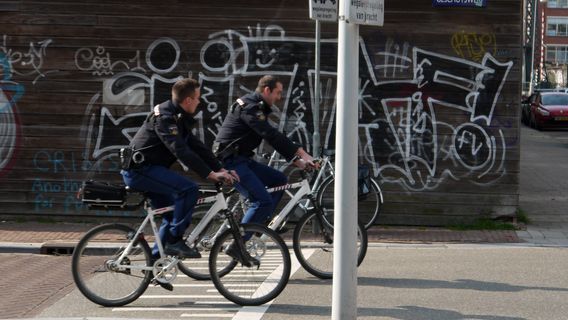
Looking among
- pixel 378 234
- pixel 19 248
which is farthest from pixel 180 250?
pixel 378 234

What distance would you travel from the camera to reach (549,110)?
3212cm

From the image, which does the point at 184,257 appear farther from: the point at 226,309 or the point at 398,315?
the point at 398,315

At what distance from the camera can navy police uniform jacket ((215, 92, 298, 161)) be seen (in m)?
8.54

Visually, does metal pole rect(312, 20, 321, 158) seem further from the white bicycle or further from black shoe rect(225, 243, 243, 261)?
black shoe rect(225, 243, 243, 261)

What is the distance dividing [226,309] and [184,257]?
1.83ft

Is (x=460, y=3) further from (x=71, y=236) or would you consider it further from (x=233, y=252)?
(x=71, y=236)

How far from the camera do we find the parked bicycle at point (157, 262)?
7.54 m

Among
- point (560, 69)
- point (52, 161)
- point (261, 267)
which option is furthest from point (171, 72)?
point (560, 69)

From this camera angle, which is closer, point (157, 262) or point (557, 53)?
point (157, 262)

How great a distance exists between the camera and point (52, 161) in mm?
12375

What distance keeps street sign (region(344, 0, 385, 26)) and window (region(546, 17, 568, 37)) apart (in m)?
84.5

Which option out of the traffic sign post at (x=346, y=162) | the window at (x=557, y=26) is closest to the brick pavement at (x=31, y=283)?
the traffic sign post at (x=346, y=162)

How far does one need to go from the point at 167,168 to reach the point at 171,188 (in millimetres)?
268

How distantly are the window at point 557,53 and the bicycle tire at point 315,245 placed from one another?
8313 centimetres
